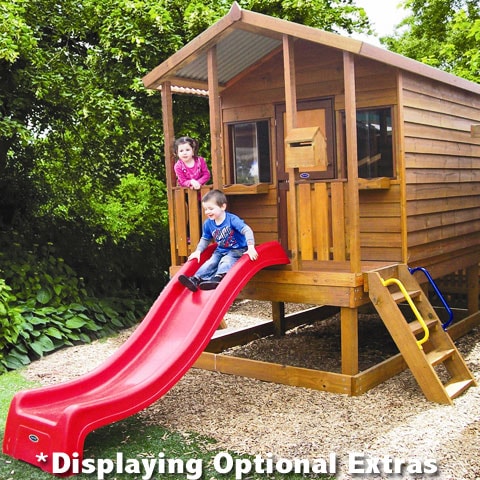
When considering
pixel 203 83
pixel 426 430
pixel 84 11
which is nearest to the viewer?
pixel 426 430

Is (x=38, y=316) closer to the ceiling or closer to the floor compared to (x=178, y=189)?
closer to the floor

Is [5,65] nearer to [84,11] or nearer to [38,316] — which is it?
[84,11]

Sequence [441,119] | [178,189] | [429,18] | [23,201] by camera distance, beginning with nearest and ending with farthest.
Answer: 1. [178,189]
2. [441,119]
3. [23,201]
4. [429,18]

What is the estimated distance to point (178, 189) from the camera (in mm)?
7832

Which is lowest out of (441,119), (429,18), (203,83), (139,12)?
(441,119)

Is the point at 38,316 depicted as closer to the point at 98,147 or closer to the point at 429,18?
the point at 98,147

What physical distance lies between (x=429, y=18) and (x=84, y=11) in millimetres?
11681

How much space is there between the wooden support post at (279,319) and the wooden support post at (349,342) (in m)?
2.55

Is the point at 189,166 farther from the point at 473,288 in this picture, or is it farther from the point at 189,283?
the point at 473,288

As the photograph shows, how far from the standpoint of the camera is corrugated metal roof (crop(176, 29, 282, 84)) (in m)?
7.96

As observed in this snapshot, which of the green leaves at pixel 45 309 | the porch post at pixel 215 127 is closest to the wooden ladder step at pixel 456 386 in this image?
the porch post at pixel 215 127

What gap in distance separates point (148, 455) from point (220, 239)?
2404mm

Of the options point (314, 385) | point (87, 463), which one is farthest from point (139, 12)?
point (87, 463)

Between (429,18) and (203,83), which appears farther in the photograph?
(429,18)
